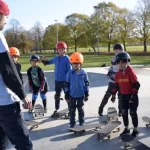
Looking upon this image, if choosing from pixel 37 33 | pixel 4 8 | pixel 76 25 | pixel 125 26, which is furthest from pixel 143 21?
pixel 4 8

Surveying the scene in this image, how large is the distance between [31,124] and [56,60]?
186cm

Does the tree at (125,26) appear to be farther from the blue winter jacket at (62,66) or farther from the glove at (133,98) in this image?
the glove at (133,98)

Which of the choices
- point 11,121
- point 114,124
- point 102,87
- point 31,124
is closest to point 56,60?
point 31,124

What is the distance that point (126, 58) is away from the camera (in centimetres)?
514

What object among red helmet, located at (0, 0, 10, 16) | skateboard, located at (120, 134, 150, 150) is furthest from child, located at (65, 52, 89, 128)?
red helmet, located at (0, 0, 10, 16)

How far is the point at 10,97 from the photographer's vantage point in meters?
3.11

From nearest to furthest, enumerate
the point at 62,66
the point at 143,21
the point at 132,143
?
the point at 132,143 < the point at 62,66 < the point at 143,21

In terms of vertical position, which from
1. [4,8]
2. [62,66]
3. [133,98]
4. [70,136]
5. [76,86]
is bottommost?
[70,136]

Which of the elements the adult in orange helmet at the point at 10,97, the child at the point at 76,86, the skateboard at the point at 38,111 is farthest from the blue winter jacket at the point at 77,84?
the adult in orange helmet at the point at 10,97

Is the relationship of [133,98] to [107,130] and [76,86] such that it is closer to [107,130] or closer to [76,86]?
[107,130]

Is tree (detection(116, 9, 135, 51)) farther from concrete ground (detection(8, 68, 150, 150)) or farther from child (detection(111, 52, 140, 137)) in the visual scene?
child (detection(111, 52, 140, 137))

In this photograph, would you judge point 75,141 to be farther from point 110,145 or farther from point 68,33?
point 68,33

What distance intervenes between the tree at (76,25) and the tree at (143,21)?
1506 cm

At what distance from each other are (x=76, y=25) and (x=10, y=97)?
210ft
